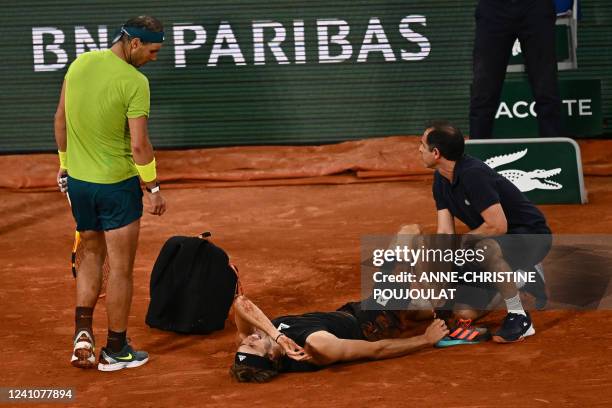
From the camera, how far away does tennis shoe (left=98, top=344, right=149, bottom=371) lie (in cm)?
650

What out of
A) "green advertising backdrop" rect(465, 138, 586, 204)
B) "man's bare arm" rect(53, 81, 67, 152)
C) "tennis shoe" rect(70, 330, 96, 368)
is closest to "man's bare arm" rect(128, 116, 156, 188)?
"man's bare arm" rect(53, 81, 67, 152)

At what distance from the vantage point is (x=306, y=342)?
6.24 metres

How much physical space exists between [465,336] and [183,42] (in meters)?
6.70

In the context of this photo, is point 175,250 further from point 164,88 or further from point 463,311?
point 164,88

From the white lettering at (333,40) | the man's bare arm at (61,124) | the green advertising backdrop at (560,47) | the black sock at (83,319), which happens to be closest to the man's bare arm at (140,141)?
the man's bare arm at (61,124)

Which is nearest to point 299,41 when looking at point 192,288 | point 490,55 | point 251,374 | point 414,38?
point 414,38

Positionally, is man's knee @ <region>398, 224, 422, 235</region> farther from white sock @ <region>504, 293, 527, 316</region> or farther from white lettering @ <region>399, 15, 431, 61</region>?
white lettering @ <region>399, 15, 431, 61</region>

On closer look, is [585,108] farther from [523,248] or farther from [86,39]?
[86,39]

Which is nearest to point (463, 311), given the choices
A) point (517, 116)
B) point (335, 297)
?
point (335, 297)

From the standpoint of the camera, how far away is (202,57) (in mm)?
12523

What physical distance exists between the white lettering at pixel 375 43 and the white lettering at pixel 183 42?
1.72 meters

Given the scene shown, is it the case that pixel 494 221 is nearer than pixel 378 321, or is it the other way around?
pixel 494 221

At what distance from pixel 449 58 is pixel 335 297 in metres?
5.28

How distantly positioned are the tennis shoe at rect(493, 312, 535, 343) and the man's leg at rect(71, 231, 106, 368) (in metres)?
2.30
